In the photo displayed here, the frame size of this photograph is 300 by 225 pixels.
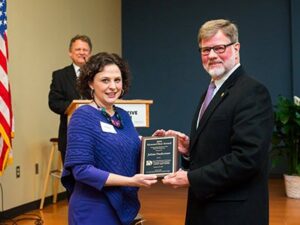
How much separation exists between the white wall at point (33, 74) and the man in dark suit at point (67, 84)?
0.72 meters

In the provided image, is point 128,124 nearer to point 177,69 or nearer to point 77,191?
point 77,191

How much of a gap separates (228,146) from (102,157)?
0.53 m

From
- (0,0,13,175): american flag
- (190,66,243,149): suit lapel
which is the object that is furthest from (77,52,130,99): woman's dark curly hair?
(0,0,13,175): american flag

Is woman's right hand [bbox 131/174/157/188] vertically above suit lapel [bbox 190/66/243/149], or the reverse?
suit lapel [bbox 190/66/243/149]

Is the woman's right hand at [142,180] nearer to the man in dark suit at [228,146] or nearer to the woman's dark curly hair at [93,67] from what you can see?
the man in dark suit at [228,146]

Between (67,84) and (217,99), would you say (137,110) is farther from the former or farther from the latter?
(217,99)

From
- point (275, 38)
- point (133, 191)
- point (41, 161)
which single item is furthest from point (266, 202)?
point (275, 38)

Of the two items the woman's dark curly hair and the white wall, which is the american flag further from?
the woman's dark curly hair

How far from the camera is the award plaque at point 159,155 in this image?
2059mm

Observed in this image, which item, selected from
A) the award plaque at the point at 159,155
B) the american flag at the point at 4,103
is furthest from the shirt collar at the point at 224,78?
the american flag at the point at 4,103

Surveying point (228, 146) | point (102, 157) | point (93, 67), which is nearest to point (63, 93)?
point (93, 67)

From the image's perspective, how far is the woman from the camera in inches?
75.0

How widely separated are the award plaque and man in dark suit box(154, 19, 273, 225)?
10 cm

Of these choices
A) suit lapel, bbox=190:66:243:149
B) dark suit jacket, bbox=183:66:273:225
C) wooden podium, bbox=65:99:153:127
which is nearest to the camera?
dark suit jacket, bbox=183:66:273:225
